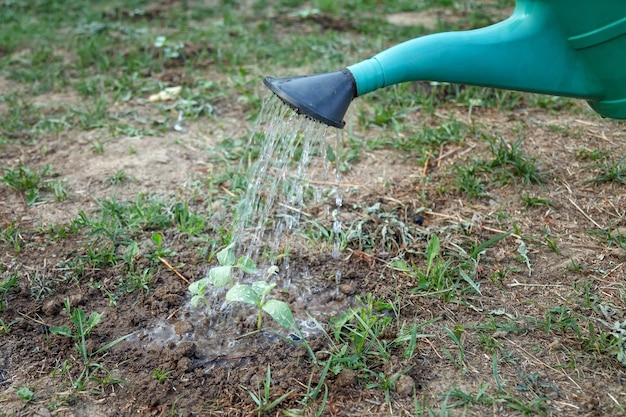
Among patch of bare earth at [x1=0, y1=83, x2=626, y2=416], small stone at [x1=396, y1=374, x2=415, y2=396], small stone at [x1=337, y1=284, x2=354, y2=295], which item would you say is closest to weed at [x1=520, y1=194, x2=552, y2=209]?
patch of bare earth at [x1=0, y1=83, x2=626, y2=416]

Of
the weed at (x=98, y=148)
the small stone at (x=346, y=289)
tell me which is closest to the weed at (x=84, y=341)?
the small stone at (x=346, y=289)

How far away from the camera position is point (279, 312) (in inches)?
70.4

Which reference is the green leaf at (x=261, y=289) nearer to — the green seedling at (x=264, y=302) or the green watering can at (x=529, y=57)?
the green seedling at (x=264, y=302)

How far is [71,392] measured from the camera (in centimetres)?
170

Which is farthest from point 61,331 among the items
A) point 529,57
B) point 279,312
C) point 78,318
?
point 529,57

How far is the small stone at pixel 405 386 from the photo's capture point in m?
1.68

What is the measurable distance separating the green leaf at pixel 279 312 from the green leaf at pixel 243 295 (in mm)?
38

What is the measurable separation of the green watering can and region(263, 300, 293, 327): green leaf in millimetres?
518

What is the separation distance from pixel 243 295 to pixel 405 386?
495 millimetres

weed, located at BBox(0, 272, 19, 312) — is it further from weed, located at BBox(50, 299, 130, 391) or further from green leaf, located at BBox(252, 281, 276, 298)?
green leaf, located at BBox(252, 281, 276, 298)

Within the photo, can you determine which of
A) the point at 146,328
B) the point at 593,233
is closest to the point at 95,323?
the point at 146,328

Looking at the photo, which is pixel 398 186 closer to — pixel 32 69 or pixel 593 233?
pixel 593 233

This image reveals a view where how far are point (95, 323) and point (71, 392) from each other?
Result: 23cm

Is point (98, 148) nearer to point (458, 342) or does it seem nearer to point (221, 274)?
point (221, 274)
